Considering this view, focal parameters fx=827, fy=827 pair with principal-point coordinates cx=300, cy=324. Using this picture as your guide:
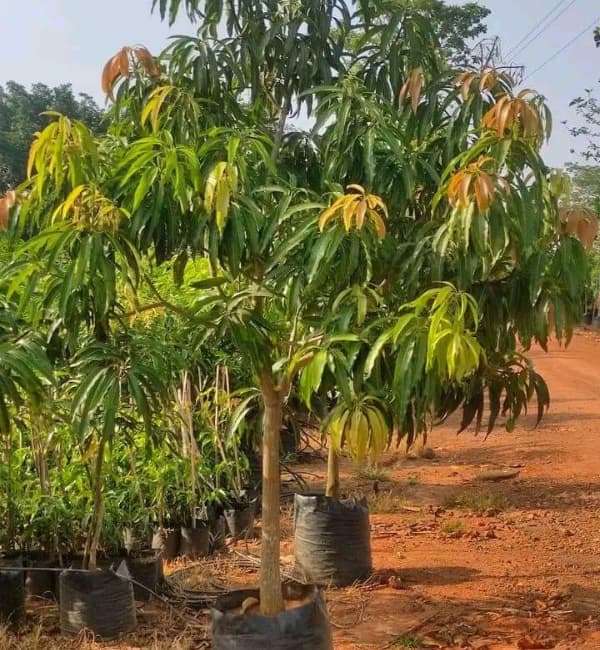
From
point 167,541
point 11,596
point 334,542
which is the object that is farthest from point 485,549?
point 11,596

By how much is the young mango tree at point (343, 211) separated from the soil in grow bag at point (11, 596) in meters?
1.23

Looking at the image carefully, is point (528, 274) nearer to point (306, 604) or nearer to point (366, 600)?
point (306, 604)

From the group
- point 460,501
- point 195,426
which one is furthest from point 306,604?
point 460,501

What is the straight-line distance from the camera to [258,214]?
210cm

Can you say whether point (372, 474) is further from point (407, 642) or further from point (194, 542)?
point (407, 642)

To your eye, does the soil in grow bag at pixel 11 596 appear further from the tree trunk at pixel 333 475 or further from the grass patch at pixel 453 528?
the grass patch at pixel 453 528

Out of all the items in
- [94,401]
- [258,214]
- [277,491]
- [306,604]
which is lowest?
[306,604]

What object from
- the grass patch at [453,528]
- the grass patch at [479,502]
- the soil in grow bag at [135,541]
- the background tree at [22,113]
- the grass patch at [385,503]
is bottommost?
the grass patch at [453,528]

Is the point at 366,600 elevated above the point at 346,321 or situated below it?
below

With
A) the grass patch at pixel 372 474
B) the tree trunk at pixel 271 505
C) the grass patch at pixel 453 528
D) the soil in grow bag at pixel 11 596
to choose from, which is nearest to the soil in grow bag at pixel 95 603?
the soil in grow bag at pixel 11 596

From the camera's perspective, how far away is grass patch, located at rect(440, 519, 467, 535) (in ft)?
16.1

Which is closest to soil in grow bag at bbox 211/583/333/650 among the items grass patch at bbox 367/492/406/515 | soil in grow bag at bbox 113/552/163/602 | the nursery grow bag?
soil in grow bag at bbox 113/552/163/602

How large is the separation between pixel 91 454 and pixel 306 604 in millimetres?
978

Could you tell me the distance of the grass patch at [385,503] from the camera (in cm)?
541
